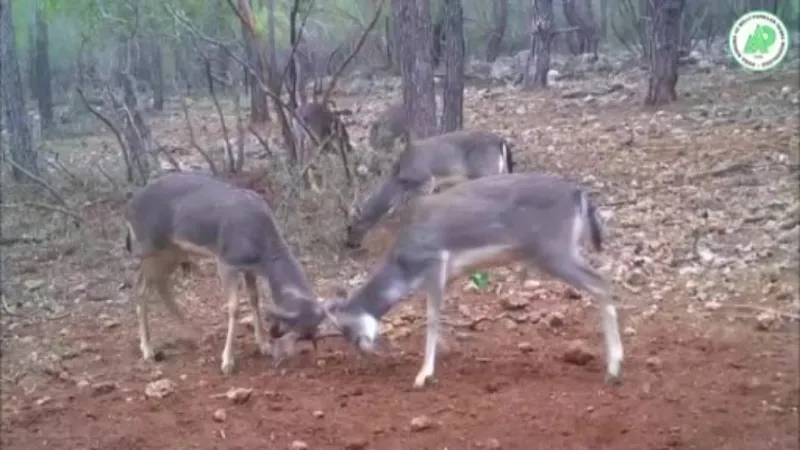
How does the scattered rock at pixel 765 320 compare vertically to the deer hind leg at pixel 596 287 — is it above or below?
above

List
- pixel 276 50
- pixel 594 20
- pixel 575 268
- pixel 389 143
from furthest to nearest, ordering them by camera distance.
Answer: pixel 389 143 < pixel 575 268 < pixel 276 50 < pixel 594 20

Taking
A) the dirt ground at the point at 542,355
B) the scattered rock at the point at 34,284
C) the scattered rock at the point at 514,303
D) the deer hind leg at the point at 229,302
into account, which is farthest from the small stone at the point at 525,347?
the scattered rock at the point at 34,284

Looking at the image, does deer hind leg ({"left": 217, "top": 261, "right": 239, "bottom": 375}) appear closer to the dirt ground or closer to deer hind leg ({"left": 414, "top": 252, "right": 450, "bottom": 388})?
the dirt ground

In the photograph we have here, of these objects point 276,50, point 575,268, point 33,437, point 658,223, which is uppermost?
point 276,50

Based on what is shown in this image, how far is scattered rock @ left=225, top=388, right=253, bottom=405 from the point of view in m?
2.49

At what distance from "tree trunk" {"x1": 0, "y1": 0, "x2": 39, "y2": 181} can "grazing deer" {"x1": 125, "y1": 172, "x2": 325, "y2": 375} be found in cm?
30

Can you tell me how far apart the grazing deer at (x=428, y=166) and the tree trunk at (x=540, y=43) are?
0.89 ft

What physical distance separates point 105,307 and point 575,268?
103 cm

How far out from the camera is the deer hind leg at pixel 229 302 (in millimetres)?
2771

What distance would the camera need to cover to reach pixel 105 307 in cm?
270

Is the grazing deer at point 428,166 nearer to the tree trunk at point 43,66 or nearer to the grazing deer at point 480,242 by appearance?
the grazing deer at point 480,242

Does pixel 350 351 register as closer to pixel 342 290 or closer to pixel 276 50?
pixel 342 290

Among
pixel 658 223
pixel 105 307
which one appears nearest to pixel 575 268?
pixel 658 223

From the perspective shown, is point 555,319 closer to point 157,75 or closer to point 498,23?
point 498,23
